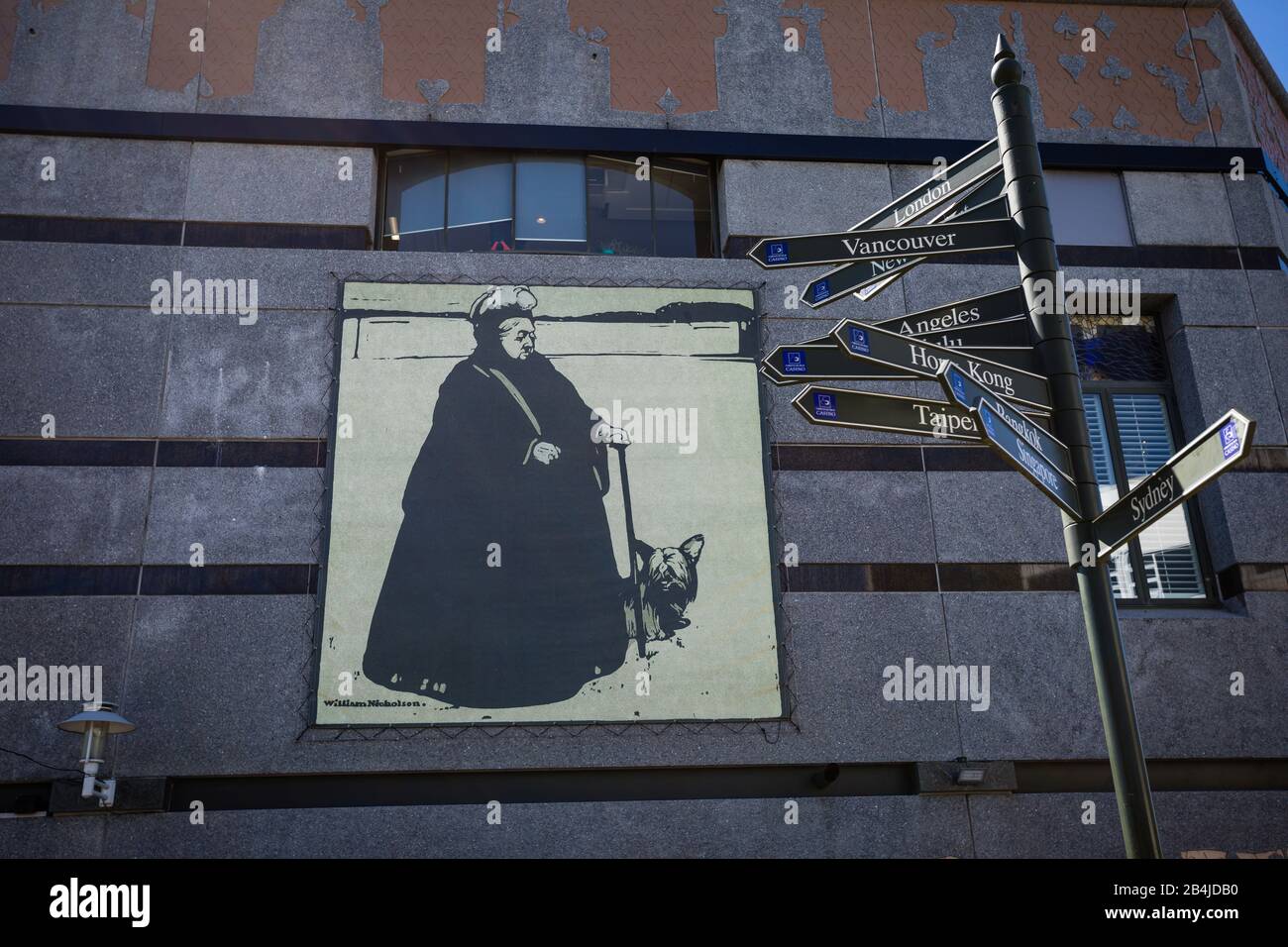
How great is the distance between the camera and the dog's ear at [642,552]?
10.6 meters

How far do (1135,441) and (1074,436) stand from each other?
7.52 meters

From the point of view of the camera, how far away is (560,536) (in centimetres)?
1065

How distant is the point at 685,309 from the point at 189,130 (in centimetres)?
596

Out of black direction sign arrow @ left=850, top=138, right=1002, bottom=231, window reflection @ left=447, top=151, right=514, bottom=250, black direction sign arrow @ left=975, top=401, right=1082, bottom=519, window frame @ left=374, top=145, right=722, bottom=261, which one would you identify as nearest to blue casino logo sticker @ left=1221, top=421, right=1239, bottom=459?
black direction sign arrow @ left=975, top=401, right=1082, bottom=519

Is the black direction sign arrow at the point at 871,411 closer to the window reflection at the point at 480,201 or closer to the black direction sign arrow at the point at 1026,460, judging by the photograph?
the black direction sign arrow at the point at 1026,460

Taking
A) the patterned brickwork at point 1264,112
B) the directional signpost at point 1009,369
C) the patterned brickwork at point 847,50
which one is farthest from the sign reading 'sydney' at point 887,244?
the patterned brickwork at point 1264,112

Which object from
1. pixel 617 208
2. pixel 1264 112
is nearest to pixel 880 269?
pixel 617 208

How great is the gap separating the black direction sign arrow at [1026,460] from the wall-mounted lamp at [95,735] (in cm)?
758

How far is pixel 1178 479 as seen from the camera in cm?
471

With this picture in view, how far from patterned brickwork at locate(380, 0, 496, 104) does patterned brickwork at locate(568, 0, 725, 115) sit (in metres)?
1.20

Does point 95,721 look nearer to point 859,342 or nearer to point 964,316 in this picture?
point 859,342

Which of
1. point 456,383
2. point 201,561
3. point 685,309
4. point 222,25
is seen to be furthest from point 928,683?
point 222,25

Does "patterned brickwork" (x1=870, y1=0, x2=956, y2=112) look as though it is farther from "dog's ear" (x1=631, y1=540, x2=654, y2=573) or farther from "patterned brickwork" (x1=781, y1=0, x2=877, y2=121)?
"dog's ear" (x1=631, y1=540, x2=654, y2=573)

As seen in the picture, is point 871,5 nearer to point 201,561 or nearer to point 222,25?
point 222,25
